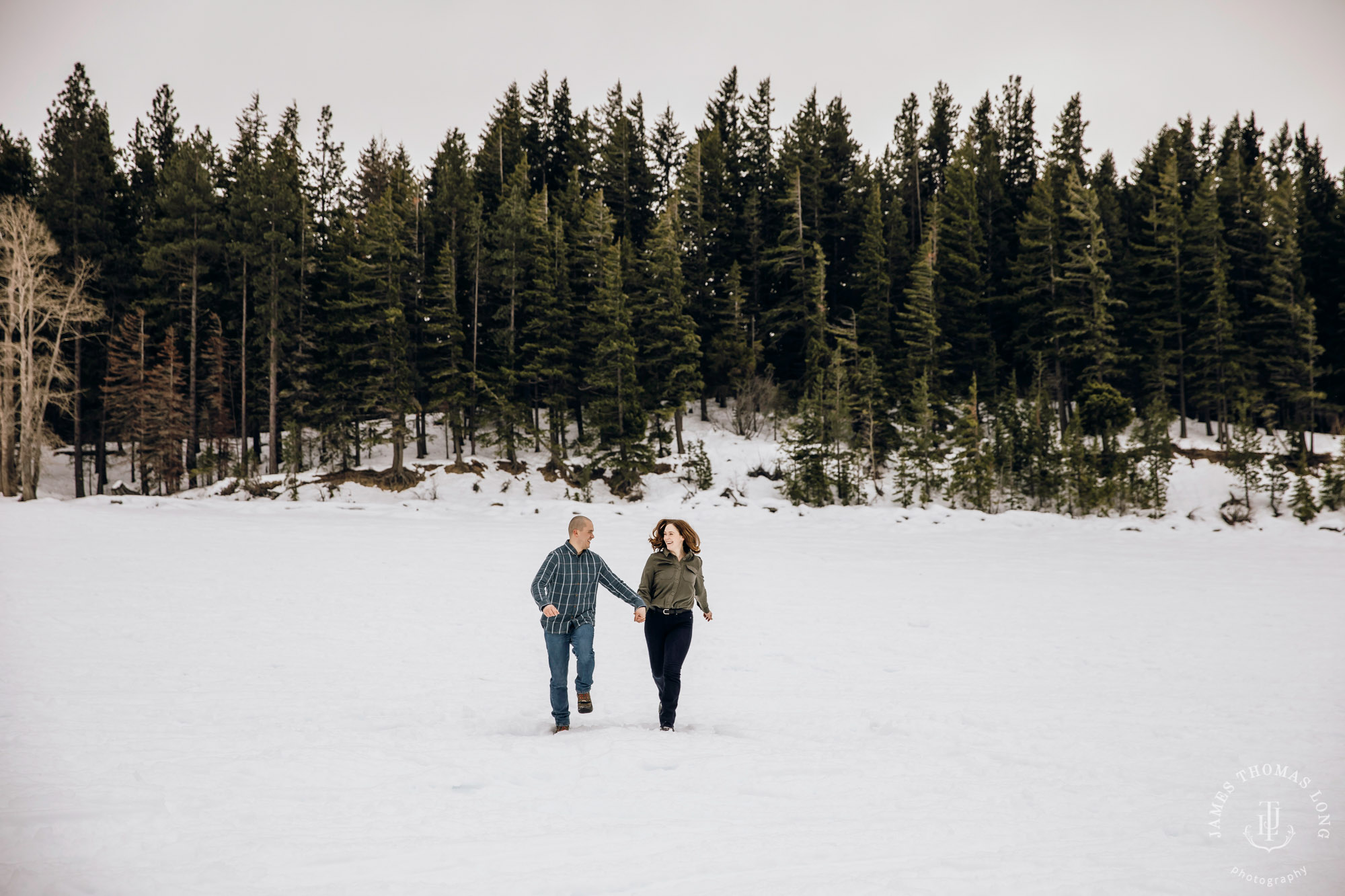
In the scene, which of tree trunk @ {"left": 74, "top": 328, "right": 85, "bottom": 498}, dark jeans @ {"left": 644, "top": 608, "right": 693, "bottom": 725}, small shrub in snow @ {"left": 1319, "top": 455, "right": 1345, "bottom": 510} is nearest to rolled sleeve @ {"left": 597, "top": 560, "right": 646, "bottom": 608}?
dark jeans @ {"left": 644, "top": 608, "right": 693, "bottom": 725}

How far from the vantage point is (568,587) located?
6027 mm

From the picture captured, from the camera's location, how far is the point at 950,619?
1159 centimetres

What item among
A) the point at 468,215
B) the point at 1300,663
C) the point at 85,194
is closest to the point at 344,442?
the point at 468,215

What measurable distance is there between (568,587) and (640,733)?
145cm

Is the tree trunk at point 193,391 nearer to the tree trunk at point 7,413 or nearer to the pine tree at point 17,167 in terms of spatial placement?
the tree trunk at point 7,413

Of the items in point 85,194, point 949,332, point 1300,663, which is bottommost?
point 1300,663

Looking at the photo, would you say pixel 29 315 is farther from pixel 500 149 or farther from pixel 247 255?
pixel 500 149

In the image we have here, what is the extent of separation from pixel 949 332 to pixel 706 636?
3163 centimetres

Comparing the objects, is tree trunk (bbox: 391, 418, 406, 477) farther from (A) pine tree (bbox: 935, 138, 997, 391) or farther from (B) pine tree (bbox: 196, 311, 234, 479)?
(A) pine tree (bbox: 935, 138, 997, 391)

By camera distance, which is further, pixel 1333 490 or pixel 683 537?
pixel 1333 490

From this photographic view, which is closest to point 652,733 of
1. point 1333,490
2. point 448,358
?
point 1333,490

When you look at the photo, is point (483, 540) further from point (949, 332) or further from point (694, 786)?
point (949, 332)
